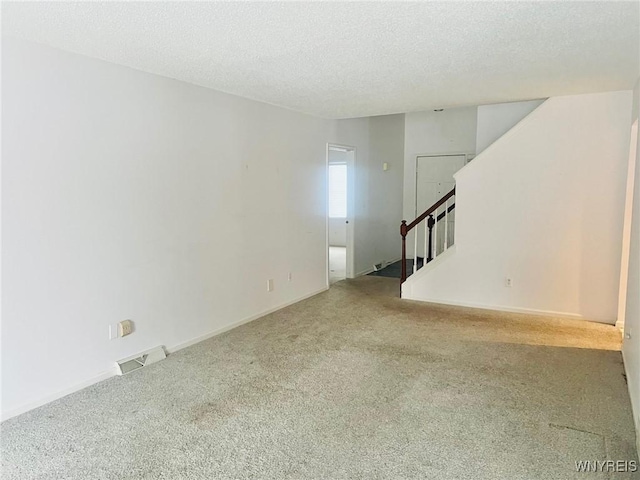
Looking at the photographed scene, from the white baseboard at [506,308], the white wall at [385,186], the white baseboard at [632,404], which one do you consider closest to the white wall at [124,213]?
the white baseboard at [506,308]

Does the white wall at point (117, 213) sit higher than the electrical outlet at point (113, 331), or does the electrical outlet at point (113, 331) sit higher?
the white wall at point (117, 213)

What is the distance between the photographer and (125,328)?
320cm

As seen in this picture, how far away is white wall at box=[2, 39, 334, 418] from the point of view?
2.58 meters

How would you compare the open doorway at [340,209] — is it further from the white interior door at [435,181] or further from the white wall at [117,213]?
the white wall at [117,213]

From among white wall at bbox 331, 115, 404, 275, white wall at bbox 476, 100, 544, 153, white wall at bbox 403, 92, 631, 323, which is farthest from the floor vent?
white wall at bbox 476, 100, 544, 153

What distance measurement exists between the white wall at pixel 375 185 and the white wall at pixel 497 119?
1812mm

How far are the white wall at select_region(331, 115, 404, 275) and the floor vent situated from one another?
356 centimetres

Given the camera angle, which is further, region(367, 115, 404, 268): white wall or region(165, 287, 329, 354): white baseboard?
region(367, 115, 404, 268): white wall

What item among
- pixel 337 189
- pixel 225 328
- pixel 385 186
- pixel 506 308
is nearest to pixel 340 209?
pixel 337 189

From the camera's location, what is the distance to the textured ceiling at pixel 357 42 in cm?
213

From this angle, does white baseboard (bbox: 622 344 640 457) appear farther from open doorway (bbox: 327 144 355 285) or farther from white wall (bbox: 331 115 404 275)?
white wall (bbox: 331 115 404 275)

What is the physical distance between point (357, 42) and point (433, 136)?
509cm

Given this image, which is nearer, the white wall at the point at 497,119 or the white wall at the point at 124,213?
the white wall at the point at 124,213

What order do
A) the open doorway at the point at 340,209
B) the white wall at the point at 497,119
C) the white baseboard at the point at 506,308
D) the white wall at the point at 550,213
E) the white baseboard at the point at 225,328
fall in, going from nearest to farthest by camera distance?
1. the white baseboard at the point at 225,328
2. the white wall at the point at 550,213
3. the white baseboard at the point at 506,308
4. the white wall at the point at 497,119
5. the open doorway at the point at 340,209
